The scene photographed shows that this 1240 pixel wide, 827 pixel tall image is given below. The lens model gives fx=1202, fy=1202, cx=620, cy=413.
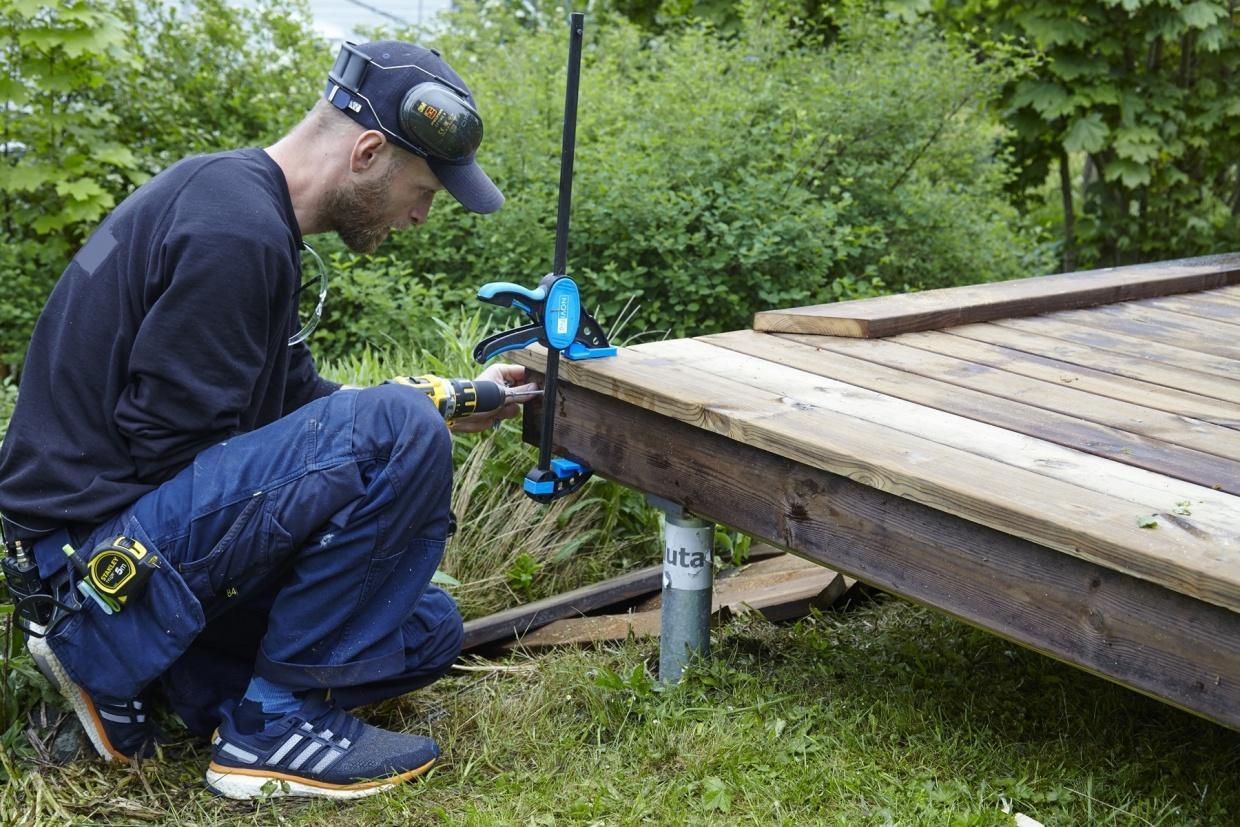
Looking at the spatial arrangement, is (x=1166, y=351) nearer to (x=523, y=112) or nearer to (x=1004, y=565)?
(x=1004, y=565)

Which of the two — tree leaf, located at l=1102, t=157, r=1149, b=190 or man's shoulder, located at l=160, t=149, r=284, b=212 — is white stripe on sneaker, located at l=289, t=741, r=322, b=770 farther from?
tree leaf, located at l=1102, t=157, r=1149, b=190

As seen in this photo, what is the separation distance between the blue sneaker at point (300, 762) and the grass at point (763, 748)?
41 millimetres

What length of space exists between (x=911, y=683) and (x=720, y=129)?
3277mm

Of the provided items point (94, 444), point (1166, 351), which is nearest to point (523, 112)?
point (1166, 351)

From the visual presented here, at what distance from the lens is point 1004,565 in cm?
208

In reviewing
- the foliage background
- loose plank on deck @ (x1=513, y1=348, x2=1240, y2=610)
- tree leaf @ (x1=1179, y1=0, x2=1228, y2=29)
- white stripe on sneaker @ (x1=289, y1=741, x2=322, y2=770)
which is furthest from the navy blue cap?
tree leaf @ (x1=1179, y1=0, x2=1228, y2=29)

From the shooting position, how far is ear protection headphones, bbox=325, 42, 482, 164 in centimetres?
249

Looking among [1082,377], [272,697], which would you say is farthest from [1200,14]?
[272,697]

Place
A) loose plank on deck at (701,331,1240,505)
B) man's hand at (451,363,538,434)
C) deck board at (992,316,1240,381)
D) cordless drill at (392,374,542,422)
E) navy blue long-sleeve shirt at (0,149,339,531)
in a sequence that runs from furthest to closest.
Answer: deck board at (992,316,1240,381) → man's hand at (451,363,538,434) → cordless drill at (392,374,542,422) → navy blue long-sleeve shirt at (0,149,339,531) → loose plank on deck at (701,331,1240,505)

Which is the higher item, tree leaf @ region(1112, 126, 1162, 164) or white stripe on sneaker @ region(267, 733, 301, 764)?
tree leaf @ region(1112, 126, 1162, 164)

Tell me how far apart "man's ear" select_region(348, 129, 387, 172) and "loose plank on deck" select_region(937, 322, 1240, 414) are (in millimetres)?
1778

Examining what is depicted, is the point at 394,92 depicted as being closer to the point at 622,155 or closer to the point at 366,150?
the point at 366,150

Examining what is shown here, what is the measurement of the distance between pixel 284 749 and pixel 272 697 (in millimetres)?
113

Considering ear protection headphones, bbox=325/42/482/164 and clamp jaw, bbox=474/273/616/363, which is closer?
ear protection headphones, bbox=325/42/482/164
